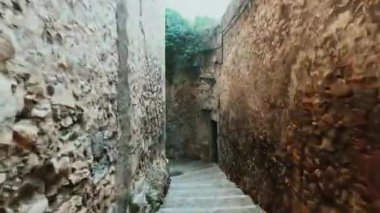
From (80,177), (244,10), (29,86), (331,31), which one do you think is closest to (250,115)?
(244,10)

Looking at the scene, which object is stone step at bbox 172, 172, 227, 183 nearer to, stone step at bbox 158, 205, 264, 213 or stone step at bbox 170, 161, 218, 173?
stone step at bbox 170, 161, 218, 173

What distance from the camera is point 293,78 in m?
2.70

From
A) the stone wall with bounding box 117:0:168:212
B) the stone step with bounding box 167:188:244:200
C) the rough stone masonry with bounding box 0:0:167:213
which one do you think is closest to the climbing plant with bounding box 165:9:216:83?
the stone wall with bounding box 117:0:168:212

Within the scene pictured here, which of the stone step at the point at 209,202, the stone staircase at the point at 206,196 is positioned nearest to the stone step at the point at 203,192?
the stone staircase at the point at 206,196

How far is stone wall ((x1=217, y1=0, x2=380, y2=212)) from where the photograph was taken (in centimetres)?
168

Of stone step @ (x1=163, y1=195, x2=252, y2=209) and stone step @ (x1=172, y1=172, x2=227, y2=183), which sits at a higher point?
stone step @ (x1=163, y1=195, x2=252, y2=209)

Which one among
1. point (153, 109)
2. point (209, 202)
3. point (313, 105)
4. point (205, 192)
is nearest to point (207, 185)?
point (205, 192)

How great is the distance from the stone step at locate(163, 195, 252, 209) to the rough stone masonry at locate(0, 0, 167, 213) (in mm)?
1059

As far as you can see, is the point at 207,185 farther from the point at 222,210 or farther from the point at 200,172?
the point at 200,172

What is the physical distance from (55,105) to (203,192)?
3.62 m

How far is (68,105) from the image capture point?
1692 millimetres

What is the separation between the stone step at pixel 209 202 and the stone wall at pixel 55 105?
6.51 feet

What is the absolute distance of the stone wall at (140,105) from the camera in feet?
9.13

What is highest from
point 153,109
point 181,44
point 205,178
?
point 181,44
